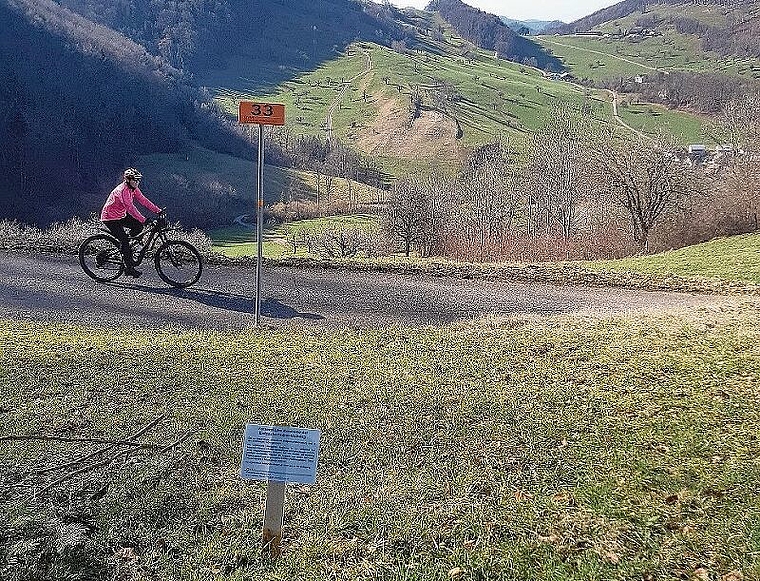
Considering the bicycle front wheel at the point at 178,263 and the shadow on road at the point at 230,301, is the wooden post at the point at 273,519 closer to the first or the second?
the shadow on road at the point at 230,301

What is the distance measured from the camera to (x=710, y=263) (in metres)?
15.6

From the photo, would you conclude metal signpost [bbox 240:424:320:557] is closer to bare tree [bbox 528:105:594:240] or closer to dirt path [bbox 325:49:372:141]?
bare tree [bbox 528:105:594:240]

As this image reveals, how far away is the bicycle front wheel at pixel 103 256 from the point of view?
1155 cm

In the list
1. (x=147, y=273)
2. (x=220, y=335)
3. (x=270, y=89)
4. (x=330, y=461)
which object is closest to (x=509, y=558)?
(x=330, y=461)

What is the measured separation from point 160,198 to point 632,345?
3533 inches

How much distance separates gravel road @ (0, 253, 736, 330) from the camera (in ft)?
31.2

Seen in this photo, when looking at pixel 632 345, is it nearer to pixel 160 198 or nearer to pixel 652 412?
pixel 652 412

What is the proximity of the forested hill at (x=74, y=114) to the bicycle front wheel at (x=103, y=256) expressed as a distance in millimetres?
75347

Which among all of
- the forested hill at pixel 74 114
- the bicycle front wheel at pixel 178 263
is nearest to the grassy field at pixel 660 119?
the forested hill at pixel 74 114

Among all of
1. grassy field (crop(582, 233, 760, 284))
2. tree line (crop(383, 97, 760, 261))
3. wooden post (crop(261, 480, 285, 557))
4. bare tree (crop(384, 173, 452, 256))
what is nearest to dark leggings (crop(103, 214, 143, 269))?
wooden post (crop(261, 480, 285, 557))

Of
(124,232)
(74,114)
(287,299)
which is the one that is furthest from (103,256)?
(74,114)

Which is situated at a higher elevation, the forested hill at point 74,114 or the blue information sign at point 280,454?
the forested hill at point 74,114

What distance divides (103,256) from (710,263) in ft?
42.5

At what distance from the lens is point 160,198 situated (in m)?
90.6
